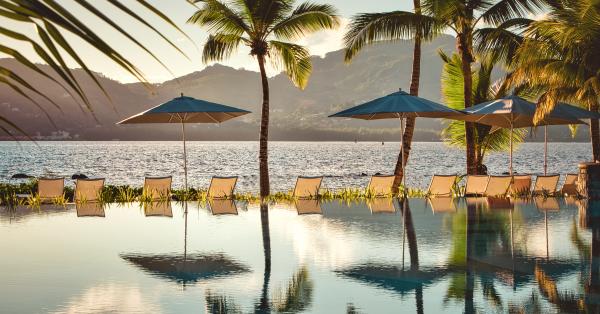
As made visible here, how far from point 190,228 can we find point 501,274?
245 inches

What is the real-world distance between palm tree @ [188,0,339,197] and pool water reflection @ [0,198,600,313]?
685 cm

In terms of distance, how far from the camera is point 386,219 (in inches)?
572

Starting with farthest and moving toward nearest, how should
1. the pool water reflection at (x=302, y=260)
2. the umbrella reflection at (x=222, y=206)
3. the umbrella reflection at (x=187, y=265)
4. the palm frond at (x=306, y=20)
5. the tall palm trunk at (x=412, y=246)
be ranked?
the palm frond at (x=306, y=20)
the umbrella reflection at (x=222, y=206)
the umbrella reflection at (x=187, y=265)
the tall palm trunk at (x=412, y=246)
the pool water reflection at (x=302, y=260)

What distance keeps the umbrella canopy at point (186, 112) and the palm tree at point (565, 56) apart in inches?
275

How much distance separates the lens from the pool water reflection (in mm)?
7148

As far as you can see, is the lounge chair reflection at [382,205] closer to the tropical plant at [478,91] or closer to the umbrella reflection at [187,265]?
A: the umbrella reflection at [187,265]

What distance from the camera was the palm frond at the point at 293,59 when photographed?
71.7 feet

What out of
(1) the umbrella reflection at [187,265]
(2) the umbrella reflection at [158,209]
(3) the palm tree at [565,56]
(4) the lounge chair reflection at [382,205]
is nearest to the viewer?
(1) the umbrella reflection at [187,265]

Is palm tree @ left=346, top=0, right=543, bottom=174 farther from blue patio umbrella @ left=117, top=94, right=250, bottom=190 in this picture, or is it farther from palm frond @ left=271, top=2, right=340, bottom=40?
blue patio umbrella @ left=117, top=94, right=250, bottom=190

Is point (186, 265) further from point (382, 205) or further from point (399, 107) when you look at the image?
point (399, 107)

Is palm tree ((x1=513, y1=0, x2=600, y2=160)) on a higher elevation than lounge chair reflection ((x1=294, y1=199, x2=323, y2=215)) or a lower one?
higher

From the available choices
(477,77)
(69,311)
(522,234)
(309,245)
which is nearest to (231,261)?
(309,245)

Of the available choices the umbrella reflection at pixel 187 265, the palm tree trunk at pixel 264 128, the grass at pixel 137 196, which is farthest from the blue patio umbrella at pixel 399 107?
the umbrella reflection at pixel 187 265

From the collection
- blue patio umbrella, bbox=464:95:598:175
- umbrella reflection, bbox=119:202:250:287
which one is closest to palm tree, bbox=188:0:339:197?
blue patio umbrella, bbox=464:95:598:175
